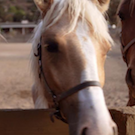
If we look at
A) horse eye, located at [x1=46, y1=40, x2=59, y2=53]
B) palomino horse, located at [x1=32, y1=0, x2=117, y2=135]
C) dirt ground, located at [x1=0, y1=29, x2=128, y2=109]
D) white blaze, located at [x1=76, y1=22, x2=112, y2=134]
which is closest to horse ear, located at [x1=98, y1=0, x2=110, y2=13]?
palomino horse, located at [x1=32, y1=0, x2=117, y2=135]

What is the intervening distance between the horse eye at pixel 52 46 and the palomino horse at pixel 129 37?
1025mm

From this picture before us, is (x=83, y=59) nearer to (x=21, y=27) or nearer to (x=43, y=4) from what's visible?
(x=43, y=4)

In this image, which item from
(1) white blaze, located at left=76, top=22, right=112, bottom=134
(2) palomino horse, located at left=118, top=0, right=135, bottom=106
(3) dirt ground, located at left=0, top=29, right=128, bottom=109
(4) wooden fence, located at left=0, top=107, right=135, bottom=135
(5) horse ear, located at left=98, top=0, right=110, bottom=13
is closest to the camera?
(1) white blaze, located at left=76, top=22, right=112, bottom=134

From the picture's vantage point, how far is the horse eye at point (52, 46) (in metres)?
1.38

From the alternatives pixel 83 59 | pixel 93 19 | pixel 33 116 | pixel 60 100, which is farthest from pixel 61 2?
pixel 33 116

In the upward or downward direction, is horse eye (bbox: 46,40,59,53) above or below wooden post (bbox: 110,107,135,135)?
above

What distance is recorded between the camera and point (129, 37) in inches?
91.9

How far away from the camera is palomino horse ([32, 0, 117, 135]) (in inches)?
46.6

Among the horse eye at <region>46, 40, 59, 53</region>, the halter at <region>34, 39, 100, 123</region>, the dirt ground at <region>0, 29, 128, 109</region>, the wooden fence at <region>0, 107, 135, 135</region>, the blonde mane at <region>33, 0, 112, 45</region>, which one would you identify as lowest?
the dirt ground at <region>0, 29, 128, 109</region>

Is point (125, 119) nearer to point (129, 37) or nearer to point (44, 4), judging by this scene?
point (44, 4)

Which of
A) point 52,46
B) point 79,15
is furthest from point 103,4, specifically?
point 52,46

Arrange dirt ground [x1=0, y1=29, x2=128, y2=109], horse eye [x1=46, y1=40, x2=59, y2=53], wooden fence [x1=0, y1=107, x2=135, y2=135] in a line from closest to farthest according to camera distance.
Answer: horse eye [x1=46, y1=40, x2=59, y2=53], wooden fence [x1=0, y1=107, x2=135, y2=135], dirt ground [x1=0, y1=29, x2=128, y2=109]

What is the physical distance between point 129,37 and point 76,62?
122 centimetres

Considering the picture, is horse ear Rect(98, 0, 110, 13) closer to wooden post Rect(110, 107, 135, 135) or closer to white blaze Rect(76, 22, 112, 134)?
white blaze Rect(76, 22, 112, 134)
